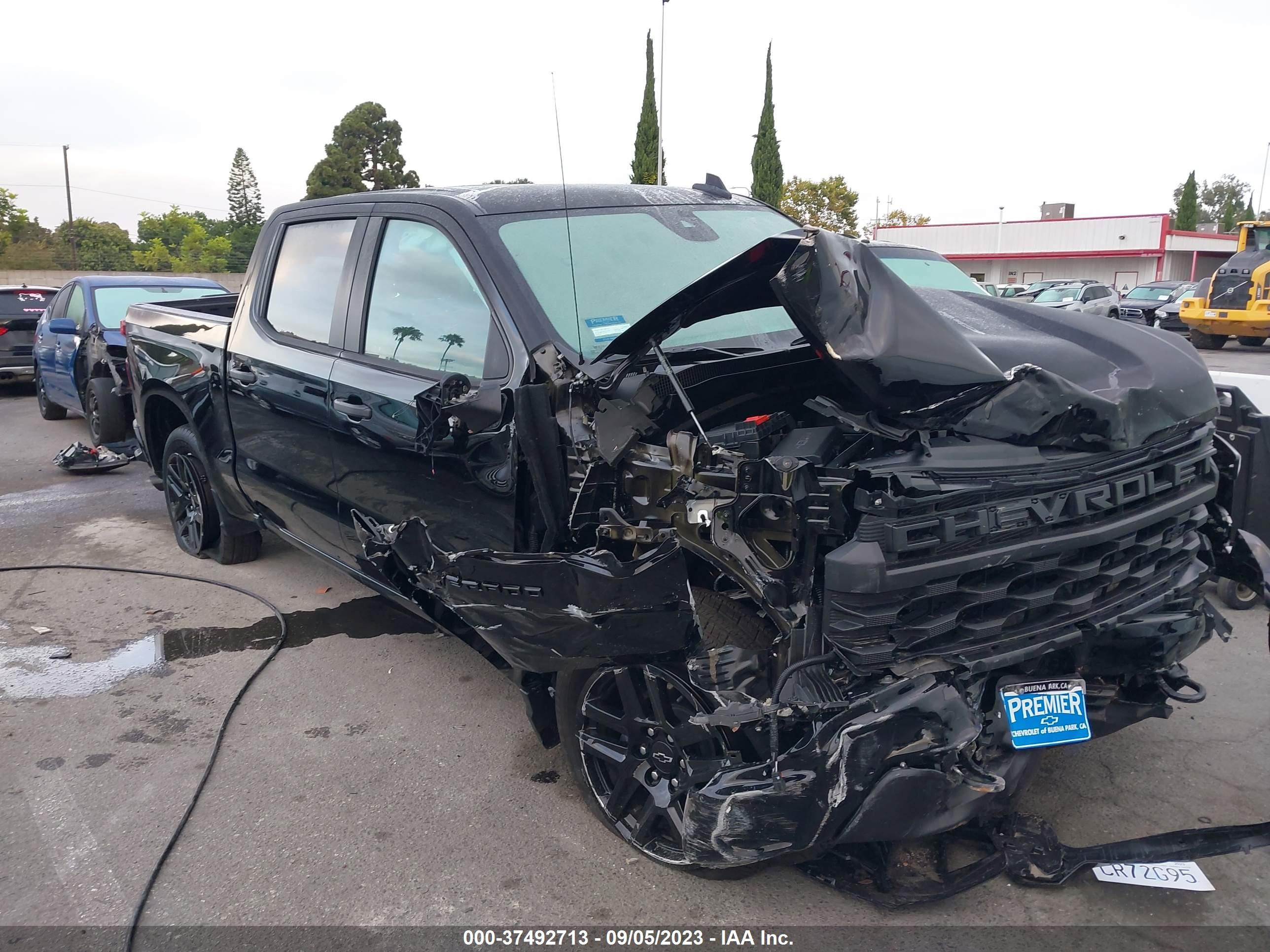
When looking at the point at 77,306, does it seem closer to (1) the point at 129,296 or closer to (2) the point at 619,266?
(1) the point at 129,296

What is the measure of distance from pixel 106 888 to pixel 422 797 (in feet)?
3.24

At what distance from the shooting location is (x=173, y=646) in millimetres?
4797

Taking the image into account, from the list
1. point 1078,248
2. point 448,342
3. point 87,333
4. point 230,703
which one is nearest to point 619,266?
point 448,342

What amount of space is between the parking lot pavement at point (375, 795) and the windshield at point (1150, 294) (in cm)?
2654

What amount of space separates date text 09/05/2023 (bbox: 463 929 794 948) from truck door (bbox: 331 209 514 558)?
44.4 inches

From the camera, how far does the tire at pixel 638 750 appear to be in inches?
107

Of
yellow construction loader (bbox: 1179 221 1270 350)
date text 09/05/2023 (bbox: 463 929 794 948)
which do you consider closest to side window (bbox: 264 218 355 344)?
date text 09/05/2023 (bbox: 463 929 794 948)

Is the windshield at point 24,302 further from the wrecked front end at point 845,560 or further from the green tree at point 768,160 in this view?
the green tree at point 768,160

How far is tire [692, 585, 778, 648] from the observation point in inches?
105

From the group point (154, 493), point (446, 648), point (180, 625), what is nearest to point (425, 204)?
point (446, 648)

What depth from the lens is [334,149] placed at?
143 feet

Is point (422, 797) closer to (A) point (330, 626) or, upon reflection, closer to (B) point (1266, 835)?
(A) point (330, 626)

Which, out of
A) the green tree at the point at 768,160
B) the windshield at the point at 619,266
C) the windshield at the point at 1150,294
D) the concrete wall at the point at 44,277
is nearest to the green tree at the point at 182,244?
the concrete wall at the point at 44,277

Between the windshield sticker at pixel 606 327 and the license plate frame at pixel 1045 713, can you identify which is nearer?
the license plate frame at pixel 1045 713
